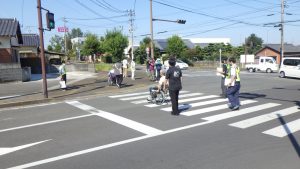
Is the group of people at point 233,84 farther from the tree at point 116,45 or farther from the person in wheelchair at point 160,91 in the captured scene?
the tree at point 116,45

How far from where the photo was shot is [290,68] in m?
26.0

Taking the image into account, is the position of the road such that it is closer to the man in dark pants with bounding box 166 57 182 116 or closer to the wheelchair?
the wheelchair

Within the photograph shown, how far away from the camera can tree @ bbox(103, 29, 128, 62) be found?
5133 cm

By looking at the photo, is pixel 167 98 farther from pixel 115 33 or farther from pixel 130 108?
pixel 115 33

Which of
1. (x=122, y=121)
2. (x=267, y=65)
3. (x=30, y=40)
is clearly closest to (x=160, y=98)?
(x=122, y=121)

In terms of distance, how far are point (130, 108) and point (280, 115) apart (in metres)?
4.78

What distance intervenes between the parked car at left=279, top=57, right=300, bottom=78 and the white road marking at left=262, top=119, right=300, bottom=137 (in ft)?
61.8

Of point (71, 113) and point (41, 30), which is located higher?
point (41, 30)

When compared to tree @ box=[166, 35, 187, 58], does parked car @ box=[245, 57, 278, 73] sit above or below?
below

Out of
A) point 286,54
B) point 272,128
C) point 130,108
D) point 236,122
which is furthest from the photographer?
point 286,54

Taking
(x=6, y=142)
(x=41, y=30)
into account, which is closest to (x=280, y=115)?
(x=6, y=142)

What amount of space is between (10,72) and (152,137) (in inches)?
680

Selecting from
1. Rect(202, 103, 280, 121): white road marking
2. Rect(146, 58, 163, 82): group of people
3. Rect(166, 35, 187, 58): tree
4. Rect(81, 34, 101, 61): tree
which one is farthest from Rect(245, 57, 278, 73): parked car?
Rect(81, 34, 101, 61): tree

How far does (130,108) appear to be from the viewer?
10914 millimetres
